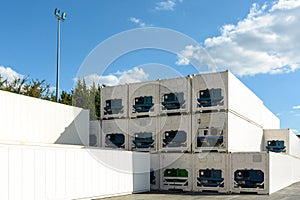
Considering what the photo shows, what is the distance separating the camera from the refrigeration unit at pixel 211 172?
66.0 feet

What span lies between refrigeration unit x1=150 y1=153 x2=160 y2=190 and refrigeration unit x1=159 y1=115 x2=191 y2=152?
65 centimetres

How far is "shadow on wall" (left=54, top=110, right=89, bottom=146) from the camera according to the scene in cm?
2031

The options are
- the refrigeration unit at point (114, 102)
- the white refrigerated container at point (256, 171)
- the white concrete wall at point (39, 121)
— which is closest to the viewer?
the white concrete wall at point (39, 121)

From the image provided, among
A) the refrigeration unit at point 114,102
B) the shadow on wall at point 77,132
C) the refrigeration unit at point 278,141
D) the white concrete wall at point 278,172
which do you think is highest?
the refrigeration unit at point 114,102

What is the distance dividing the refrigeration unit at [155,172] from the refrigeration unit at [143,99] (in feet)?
9.25

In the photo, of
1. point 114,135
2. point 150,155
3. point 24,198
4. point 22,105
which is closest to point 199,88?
point 150,155

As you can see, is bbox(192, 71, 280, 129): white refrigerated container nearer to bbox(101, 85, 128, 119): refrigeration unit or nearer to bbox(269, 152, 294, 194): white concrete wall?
bbox(269, 152, 294, 194): white concrete wall

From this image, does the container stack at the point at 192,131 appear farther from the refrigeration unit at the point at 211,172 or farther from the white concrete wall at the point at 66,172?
the white concrete wall at the point at 66,172

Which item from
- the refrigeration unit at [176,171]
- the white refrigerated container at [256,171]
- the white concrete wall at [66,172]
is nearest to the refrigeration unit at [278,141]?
the white refrigerated container at [256,171]

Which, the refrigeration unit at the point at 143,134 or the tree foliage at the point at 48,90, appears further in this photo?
the tree foliage at the point at 48,90

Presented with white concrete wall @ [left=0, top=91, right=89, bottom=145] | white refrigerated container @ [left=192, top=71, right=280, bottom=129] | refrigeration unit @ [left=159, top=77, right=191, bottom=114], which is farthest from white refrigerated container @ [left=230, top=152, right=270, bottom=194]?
white concrete wall @ [left=0, top=91, right=89, bottom=145]

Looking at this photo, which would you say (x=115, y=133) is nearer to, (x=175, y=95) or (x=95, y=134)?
(x=95, y=134)

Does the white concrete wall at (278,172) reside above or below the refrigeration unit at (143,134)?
below

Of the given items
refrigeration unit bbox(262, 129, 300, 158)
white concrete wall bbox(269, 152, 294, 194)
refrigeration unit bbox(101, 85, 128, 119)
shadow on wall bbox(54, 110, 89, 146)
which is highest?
refrigeration unit bbox(101, 85, 128, 119)
